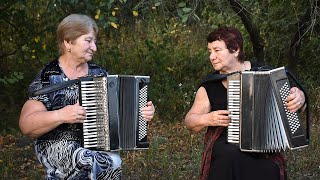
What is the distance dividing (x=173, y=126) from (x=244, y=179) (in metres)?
4.83

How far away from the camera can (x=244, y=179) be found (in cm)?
354

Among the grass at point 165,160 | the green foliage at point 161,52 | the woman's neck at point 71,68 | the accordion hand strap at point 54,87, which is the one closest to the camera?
the accordion hand strap at point 54,87

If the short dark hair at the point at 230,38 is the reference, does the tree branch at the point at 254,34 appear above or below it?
above

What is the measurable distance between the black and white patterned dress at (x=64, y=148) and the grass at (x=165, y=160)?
2703 millimetres

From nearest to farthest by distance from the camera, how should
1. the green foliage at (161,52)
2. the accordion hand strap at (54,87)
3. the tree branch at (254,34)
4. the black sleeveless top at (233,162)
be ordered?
the accordion hand strap at (54,87), the black sleeveless top at (233,162), the green foliage at (161,52), the tree branch at (254,34)

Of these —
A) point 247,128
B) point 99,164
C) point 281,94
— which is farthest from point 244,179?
point 99,164

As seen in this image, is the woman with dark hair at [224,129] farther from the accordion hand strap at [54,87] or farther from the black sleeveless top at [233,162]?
the accordion hand strap at [54,87]

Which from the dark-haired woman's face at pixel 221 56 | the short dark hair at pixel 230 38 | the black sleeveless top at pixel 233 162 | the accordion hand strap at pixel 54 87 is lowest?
the black sleeveless top at pixel 233 162

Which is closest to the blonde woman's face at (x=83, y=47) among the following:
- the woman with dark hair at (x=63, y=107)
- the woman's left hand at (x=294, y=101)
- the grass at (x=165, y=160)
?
the woman with dark hair at (x=63, y=107)

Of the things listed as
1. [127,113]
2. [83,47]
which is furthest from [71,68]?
[127,113]

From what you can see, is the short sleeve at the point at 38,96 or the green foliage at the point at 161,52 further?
the green foliage at the point at 161,52

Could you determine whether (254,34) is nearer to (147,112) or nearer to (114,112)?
(147,112)

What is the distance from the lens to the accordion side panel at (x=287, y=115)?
3406mm

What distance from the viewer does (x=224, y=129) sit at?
3.57m
